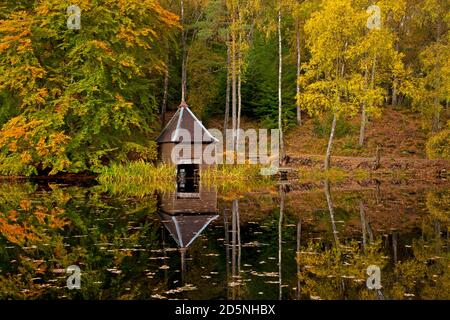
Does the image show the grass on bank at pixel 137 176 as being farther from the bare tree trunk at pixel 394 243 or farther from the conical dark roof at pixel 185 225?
the bare tree trunk at pixel 394 243

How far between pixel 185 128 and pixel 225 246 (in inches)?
626

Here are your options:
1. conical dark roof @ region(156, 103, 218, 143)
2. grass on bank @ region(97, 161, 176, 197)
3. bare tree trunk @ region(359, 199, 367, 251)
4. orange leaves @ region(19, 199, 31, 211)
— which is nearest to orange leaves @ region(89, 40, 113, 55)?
conical dark roof @ region(156, 103, 218, 143)

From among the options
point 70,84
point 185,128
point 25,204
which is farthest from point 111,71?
point 25,204

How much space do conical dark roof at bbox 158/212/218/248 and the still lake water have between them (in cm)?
3

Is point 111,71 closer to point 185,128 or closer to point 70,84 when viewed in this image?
point 70,84

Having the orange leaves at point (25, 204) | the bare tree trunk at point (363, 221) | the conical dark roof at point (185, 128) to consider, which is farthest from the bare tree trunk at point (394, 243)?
the conical dark roof at point (185, 128)

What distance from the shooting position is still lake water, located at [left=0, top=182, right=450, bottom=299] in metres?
8.23

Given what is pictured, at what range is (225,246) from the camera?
438 inches

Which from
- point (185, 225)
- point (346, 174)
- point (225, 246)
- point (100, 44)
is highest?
point (100, 44)

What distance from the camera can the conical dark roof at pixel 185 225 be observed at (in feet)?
38.8

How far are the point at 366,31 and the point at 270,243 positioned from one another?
66.8 ft

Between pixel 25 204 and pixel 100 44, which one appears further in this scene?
pixel 100 44

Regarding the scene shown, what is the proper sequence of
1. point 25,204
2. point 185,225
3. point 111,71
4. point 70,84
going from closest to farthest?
point 185,225 → point 25,204 → point 70,84 → point 111,71

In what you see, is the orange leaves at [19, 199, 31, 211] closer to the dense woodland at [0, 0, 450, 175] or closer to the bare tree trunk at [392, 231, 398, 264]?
the dense woodland at [0, 0, 450, 175]
